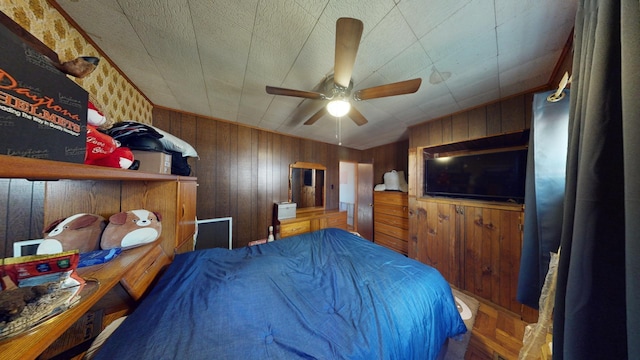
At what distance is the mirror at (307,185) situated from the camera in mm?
3016

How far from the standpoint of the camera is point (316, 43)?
1090 millimetres

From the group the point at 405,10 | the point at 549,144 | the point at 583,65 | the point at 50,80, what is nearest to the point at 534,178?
the point at 549,144

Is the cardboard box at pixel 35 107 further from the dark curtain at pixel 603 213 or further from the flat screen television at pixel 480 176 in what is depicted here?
the flat screen television at pixel 480 176

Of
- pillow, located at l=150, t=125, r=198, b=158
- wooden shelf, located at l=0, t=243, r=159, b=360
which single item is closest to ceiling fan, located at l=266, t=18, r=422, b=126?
pillow, located at l=150, t=125, r=198, b=158

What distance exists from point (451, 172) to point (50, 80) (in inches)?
116

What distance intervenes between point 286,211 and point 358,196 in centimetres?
169

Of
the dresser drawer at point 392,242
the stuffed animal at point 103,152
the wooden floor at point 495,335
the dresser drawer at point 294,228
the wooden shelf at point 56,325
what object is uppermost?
the stuffed animal at point 103,152

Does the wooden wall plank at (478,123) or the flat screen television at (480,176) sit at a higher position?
the wooden wall plank at (478,123)

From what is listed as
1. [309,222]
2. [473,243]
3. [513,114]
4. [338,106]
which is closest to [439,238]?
[473,243]

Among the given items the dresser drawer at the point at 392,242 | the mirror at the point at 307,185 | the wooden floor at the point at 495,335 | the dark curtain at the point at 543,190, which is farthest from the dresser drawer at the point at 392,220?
the dark curtain at the point at 543,190

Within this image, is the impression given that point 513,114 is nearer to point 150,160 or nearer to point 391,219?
point 391,219

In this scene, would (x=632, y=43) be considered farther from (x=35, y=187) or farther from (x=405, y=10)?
(x=35, y=187)

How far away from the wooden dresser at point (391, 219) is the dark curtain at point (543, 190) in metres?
1.78

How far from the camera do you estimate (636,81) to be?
31cm
